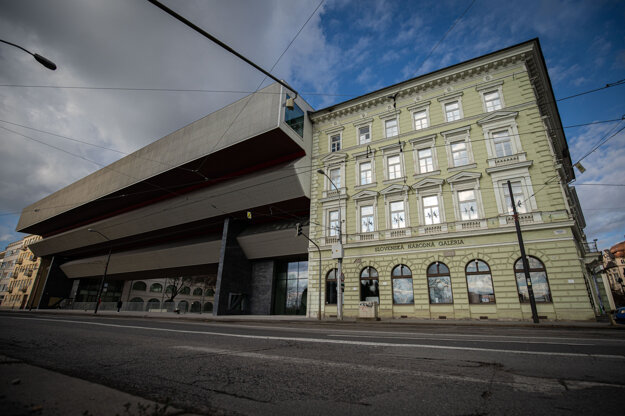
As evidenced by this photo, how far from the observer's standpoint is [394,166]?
21.5 m

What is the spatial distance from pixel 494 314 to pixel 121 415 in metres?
18.4

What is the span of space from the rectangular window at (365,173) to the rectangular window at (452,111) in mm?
6469

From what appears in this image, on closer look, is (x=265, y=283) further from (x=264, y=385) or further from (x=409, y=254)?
(x=264, y=385)

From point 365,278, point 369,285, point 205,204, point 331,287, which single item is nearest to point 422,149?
point 365,278

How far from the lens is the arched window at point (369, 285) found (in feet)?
63.7

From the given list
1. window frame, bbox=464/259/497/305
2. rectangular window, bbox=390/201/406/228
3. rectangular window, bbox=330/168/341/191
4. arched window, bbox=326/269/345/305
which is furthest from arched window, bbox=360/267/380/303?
rectangular window, bbox=330/168/341/191

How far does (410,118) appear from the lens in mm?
21797

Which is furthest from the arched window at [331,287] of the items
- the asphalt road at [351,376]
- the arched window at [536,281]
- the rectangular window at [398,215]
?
the asphalt road at [351,376]

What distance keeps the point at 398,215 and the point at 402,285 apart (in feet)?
15.6

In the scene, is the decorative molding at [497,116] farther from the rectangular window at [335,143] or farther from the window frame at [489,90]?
the rectangular window at [335,143]

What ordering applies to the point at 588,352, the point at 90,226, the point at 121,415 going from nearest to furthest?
the point at 121,415, the point at 588,352, the point at 90,226

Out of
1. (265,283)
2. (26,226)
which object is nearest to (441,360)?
(265,283)

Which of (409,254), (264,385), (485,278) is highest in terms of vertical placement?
(409,254)

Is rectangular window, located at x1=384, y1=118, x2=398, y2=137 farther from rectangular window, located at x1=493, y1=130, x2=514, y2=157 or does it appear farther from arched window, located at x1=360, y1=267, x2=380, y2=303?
arched window, located at x1=360, y1=267, x2=380, y2=303
